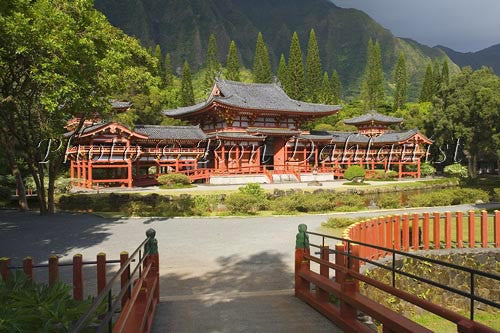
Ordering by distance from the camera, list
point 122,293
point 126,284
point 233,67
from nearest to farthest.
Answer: point 122,293 → point 126,284 → point 233,67

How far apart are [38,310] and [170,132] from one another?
96.7ft

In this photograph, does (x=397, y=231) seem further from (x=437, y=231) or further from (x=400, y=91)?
(x=400, y=91)

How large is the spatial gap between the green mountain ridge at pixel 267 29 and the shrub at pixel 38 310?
10463 centimetres

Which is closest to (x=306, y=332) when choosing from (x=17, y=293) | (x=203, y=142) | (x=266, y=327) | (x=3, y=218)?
(x=266, y=327)

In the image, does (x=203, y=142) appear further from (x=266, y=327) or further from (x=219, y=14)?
(x=219, y=14)

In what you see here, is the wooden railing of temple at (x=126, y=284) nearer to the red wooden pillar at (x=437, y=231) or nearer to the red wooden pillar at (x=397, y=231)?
the red wooden pillar at (x=397, y=231)

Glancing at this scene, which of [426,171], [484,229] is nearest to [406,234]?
[484,229]

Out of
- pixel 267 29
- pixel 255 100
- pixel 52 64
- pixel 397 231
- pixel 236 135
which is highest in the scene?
pixel 267 29

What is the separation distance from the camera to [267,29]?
147000 millimetres

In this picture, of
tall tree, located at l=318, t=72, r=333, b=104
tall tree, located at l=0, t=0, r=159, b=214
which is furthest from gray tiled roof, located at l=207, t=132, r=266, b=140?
tall tree, located at l=318, t=72, r=333, b=104

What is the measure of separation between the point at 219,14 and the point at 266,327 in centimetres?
13434

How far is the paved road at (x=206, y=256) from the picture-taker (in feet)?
17.8

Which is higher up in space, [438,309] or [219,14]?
[219,14]

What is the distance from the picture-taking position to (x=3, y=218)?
1573cm
